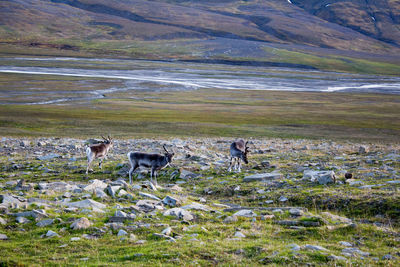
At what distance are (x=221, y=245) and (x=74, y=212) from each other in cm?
531

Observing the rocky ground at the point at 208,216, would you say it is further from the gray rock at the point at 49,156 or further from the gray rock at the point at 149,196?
the gray rock at the point at 49,156

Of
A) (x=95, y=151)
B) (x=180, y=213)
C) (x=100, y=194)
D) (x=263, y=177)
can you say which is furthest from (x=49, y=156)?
(x=180, y=213)

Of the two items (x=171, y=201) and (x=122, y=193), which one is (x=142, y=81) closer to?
(x=122, y=193)

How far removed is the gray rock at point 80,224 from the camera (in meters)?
11.8

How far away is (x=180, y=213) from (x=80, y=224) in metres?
3.41

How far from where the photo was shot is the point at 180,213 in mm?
13664

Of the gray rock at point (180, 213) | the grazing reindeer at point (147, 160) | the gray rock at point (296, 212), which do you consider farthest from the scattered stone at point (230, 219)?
the grazing reindeer at point (147, 160)

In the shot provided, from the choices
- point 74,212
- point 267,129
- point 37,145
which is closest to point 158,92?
point 267,129

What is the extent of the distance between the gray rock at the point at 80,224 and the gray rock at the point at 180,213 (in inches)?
108

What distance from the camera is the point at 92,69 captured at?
15575 cm

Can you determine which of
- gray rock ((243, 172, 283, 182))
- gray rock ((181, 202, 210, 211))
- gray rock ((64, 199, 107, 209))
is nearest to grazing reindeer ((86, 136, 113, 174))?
gray rock ((64, 199, 107, 209))

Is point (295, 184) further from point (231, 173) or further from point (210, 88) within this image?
point (210, 88)

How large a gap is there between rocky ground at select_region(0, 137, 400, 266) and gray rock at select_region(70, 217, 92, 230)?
0.03 meters

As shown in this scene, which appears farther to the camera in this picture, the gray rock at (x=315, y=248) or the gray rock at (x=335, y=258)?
the gray rock at (x=315, y=248)
